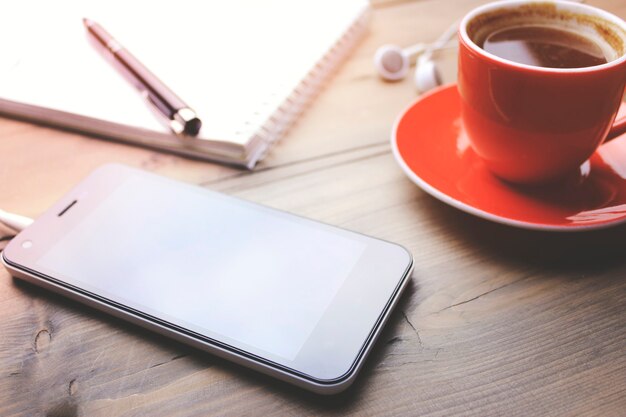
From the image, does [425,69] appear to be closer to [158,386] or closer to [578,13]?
[578,13]

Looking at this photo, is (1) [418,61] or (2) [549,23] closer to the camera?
(2) [549,23]

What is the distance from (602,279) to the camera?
42 centimetres

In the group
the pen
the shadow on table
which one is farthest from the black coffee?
the pen

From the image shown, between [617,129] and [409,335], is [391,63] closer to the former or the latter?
[617,129]

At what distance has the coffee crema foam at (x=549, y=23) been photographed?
450 millimetres

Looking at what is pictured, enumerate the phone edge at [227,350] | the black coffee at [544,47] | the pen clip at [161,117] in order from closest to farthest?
the phone edge at [227,350] < the black coffee at [544,47] < the pen clip at [161,117]

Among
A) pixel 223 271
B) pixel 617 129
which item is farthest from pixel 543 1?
pixel 223 271

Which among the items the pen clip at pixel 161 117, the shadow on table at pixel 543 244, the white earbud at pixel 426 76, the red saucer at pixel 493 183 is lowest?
the shadow on table at pixel 543 244

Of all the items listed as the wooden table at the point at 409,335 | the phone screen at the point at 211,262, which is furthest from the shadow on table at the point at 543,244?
the phone screen at the point at 211,262

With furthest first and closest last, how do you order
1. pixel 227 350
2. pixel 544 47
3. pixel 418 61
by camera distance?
pixel 418 61
pixel 544 47
pixel 227 350

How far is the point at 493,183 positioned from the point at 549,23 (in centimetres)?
15

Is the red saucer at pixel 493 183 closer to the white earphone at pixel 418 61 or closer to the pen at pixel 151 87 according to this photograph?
the white earphone at pixel 418 61

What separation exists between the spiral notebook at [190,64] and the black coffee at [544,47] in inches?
8.9

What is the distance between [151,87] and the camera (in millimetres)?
597
